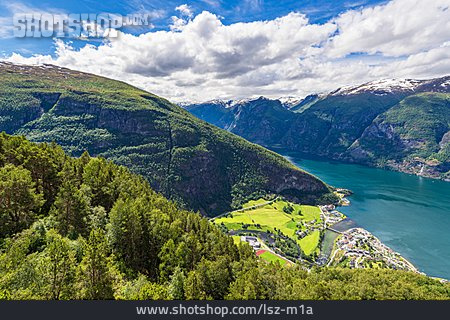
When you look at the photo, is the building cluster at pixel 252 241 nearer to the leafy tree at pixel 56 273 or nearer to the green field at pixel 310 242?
the green field at pixel 310 242

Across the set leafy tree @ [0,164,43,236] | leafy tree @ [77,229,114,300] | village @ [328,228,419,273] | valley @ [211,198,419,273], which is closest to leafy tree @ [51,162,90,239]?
leafy tree @ [0,164,43,236]

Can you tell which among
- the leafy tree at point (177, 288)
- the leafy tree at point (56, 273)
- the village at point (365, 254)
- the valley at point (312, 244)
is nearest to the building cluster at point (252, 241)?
the valley at point (312, 244)

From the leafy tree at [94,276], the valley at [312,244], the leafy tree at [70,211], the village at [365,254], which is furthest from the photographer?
the valley at [312,244]

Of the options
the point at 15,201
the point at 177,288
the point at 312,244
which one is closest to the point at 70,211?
the point at 15,201

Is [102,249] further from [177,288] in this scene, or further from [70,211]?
[70,211]

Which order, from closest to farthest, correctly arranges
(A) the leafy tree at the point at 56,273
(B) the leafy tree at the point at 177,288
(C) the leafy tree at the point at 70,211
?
(A) the leafy tree at the point at 56,273 < (B) the leafy tree at the point at 177,288 < (C) the leafy tree at the point at 70,211

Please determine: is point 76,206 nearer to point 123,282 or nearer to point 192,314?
point 123,282

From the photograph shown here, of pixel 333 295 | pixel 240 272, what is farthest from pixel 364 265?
pixel 240 272

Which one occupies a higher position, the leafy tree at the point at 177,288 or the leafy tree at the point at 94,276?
the leafy tree at the point at 94,276
